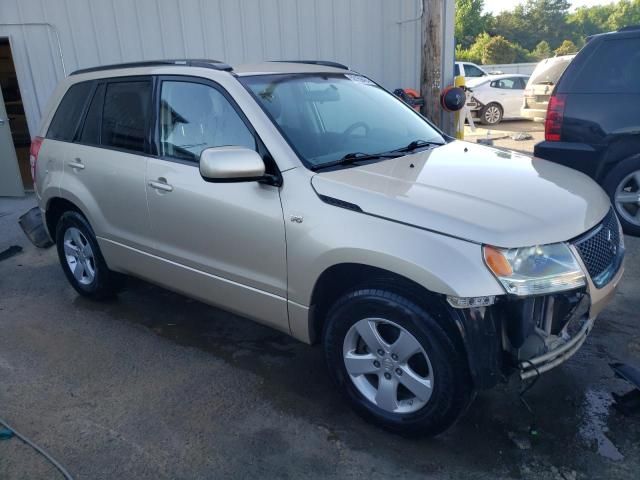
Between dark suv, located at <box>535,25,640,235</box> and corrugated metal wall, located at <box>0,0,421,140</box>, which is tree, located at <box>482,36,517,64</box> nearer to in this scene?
corrugated metal wall, located at <box>0,0,421,140</box>

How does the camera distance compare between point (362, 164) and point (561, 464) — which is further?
point (362, 164)

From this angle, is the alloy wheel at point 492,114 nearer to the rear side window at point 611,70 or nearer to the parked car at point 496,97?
the parked car at point 496,97

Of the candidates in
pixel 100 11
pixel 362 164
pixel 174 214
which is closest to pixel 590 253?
pixel 362 164

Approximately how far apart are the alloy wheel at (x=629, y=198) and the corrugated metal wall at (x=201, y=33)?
3.89 m

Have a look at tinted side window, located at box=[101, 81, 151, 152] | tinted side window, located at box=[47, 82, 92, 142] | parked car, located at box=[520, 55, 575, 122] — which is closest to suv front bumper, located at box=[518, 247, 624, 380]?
tinted side window, located at box=[101, 81, 151, 152]

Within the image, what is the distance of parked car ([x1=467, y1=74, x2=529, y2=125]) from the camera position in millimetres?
15688

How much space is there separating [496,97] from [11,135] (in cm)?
1226

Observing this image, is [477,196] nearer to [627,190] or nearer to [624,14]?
[627,190]

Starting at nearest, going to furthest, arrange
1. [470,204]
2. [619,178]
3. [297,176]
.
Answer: [470,204] → [297,176] → [619,178]

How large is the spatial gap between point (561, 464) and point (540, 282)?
2.96ft

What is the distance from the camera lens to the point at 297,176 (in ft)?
9.63

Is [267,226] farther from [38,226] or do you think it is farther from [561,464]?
[38,226]

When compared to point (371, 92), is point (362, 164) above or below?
below

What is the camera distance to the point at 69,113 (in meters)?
4.48
